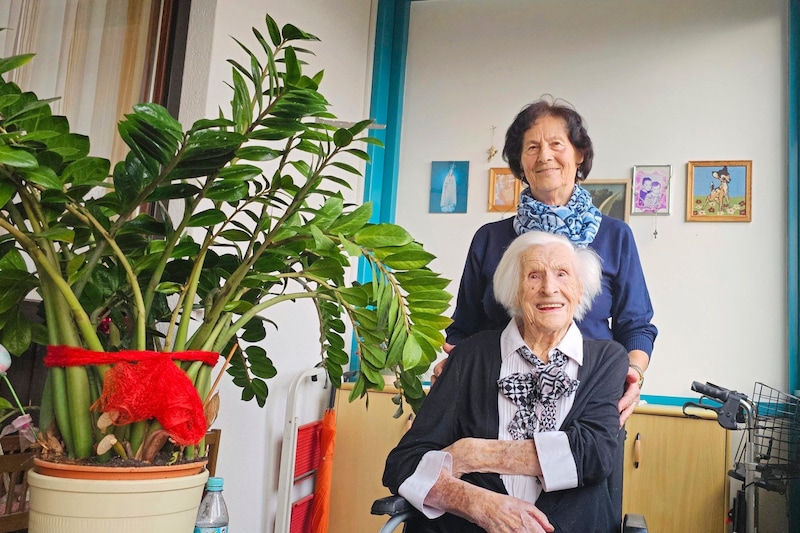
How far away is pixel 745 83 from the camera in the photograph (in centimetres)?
332

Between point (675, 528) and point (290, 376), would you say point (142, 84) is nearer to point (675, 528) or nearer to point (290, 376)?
point (290, 376)

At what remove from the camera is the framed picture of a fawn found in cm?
323

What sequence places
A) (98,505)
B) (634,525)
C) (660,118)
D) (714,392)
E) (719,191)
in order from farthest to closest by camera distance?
(660,118)
(719,191)
(714,392)
(634,525)
(98,505)

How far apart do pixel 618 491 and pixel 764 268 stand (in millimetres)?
1984

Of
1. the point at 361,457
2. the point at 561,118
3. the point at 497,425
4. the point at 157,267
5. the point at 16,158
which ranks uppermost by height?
the point at 561,118

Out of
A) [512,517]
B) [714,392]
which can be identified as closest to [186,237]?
[512,517]

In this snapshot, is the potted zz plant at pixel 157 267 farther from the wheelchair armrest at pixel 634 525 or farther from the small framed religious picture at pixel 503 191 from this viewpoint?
the small framed religious picture at pixel 503 191

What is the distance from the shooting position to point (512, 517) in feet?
4.82

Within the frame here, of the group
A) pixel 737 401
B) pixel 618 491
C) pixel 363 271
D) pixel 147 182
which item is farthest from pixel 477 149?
pixel 147 182

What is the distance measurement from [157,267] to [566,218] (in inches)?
39.8

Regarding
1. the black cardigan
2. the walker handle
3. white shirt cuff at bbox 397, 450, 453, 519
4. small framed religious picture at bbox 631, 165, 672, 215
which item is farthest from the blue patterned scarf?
small framed religious picture at bbox 631, 165, 672, 215

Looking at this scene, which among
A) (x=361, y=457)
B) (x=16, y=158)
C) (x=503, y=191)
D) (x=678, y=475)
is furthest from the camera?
(x=503, y=191)

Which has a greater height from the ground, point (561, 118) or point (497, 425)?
point (561, 118)

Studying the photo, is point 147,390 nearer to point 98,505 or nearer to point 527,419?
point 98,505
